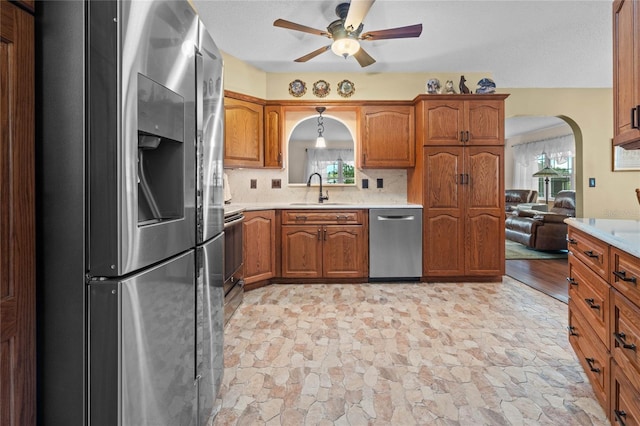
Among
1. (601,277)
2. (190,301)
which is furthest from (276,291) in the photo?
(601,277)

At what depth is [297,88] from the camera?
4164 millimetres

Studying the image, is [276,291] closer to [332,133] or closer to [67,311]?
[332,133]

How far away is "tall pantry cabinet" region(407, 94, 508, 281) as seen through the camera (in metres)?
3.70

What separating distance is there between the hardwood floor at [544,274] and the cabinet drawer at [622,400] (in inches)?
75.2

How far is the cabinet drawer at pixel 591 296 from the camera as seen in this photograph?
148cm

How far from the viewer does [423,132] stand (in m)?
3.73

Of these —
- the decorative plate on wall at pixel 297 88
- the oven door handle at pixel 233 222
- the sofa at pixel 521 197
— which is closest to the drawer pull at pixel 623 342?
the oven door handle at pixel 233 222

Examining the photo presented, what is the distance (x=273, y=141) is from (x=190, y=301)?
3028 millimetres

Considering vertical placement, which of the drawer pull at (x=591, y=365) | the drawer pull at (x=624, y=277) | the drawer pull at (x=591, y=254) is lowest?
the drawer pull at (x=591, y=365)

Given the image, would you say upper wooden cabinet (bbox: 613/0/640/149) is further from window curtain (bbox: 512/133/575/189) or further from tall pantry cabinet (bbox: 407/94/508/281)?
window curtain (bbox: 512/133/575/189)

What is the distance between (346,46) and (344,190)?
1.96m

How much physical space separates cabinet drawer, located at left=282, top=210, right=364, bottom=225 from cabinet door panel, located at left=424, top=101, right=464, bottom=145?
1153 millimetres

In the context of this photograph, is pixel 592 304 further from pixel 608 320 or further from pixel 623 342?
pixel 623 342

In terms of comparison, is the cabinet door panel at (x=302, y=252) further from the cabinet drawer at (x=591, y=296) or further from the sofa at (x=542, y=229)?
the sofa at (x=542, y=229)
